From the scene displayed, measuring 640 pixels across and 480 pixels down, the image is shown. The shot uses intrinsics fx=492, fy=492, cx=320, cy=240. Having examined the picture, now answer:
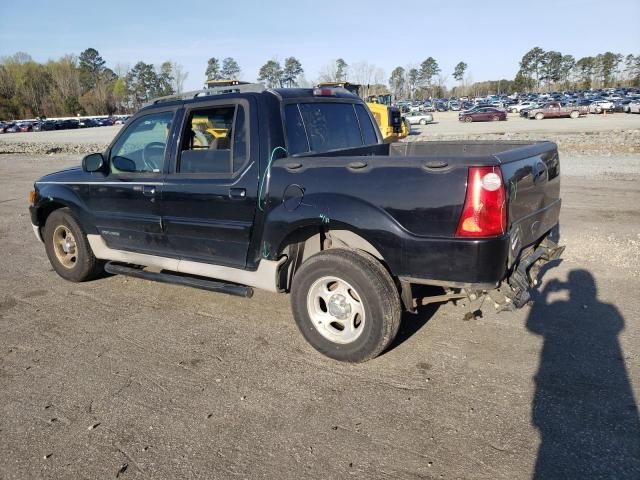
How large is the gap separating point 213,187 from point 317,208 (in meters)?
1.07

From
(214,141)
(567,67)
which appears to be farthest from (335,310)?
(567,67)

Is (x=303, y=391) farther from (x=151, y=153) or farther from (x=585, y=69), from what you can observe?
(x=585, y=69)

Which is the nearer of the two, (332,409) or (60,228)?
(332,409)

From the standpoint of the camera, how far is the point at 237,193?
398 centimetres

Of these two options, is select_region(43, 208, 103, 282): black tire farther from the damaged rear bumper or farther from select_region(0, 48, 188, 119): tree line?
select_region(0, 48, 188, 119): tree line

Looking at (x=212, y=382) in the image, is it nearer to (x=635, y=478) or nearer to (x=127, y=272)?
(x=127, y=272)

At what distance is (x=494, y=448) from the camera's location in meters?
2.66

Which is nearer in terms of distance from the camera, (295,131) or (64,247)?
(295,131)

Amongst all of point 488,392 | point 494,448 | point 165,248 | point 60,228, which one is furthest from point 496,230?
point 60,228

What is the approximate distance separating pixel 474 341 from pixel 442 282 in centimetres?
98

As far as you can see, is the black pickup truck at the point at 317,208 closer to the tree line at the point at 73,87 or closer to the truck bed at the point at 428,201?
the truck bed at the point at 428,201

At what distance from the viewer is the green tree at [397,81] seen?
456ft

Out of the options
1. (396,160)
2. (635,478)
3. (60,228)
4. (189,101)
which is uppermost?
(189,101)

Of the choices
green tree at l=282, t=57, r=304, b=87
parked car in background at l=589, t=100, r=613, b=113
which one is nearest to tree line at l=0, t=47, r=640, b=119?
green tree at l=282, t=57, r=304, b=87
